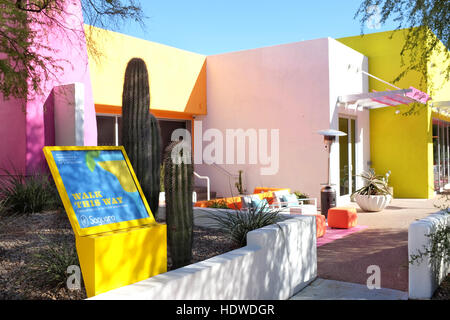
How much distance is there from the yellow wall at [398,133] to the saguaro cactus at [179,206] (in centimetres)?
1206

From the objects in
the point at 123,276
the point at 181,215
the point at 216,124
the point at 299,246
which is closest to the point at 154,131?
the point at 181,215

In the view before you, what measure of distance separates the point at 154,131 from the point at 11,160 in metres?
4.00

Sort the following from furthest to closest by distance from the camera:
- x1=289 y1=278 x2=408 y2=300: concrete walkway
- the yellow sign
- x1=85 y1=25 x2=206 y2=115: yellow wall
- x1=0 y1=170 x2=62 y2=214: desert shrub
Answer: x1=85 y1=25 x2=206 y2=115: yellow wall, x1=0 y1=170 x2=62 y2=214: desert shrub, x1=289 y1=278 x2=408 y2=300: concrete walkway, the yellow sign

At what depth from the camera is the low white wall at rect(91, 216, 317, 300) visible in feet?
10.6

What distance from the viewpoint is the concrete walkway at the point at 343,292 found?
4.81 meters

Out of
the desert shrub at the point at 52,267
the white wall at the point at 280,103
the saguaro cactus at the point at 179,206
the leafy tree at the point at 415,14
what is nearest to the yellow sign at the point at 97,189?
the saguaro cactus at the point at 179,206

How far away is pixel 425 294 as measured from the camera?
178 inches

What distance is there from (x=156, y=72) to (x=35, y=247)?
8789mm

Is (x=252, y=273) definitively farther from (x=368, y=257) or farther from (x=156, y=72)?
(x=156, y=72)

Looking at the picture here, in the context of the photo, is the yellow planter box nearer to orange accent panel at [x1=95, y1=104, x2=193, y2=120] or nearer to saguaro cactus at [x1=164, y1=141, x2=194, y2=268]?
saguaro cactus at [x1=164, y1=141, x2=194, y2=268]

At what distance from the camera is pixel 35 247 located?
14.8 ft

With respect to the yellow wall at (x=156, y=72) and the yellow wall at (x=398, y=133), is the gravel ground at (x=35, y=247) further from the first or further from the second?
the yellow wall at (x=398, y=133)

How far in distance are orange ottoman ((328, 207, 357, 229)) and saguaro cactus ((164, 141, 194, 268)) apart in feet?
18.3
